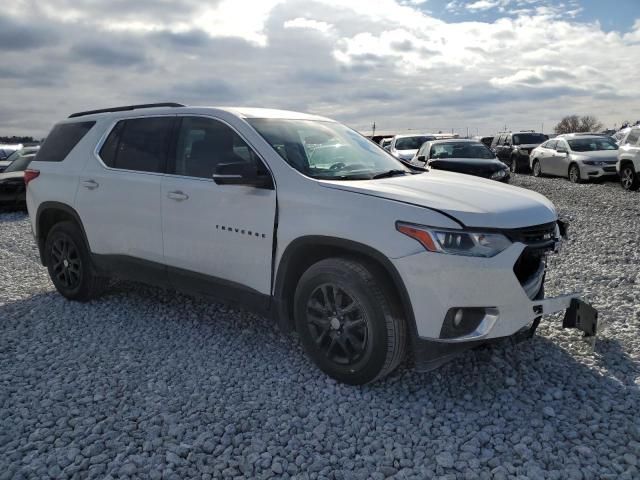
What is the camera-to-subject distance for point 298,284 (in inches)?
142

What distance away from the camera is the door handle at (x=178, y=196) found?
416 centimetres

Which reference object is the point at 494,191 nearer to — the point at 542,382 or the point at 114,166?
the point at 542,382

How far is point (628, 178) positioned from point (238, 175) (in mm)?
13406

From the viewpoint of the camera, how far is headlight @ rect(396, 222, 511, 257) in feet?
9.90

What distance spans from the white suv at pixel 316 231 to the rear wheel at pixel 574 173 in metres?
14.4

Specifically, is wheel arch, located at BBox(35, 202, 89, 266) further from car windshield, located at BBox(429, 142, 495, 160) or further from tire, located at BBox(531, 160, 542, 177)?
tire, located at BBox(531, 160, 542, 177)

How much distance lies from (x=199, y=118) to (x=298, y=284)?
1.62m

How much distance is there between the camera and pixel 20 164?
1427 cm

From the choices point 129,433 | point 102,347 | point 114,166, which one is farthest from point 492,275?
point 114,166

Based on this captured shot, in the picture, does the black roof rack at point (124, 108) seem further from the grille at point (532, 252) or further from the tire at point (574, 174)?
Result: the tire at point (574, 174)

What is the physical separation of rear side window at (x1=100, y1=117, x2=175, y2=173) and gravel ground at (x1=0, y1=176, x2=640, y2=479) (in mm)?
1375

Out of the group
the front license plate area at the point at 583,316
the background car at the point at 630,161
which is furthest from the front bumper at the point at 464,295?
the background car at the point at 630,161

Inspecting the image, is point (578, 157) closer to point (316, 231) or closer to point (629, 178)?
point (629, 178)

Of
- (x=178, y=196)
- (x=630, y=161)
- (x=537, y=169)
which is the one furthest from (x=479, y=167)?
(x=178, y=196)
